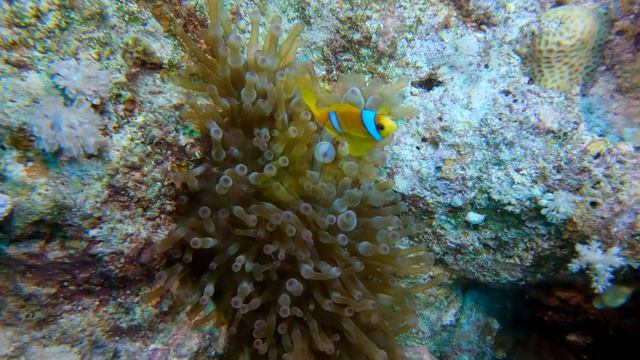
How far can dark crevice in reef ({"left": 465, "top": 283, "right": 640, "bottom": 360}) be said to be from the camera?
2.83 meters

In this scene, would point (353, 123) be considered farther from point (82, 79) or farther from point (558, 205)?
point (558, 205)

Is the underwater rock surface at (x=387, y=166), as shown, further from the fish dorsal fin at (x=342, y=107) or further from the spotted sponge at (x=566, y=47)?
the fish dorsal fin at (x=342, y=107)

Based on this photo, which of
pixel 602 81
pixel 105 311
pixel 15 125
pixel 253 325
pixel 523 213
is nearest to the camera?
pixel 15 125

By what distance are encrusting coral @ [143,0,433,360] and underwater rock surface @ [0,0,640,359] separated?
0.42 feet

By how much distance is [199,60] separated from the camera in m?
2.14

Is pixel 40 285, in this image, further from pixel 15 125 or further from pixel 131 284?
pixel 15 125

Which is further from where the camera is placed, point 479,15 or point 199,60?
point 479,15

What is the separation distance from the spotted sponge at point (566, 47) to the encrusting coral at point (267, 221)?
1.33 meters

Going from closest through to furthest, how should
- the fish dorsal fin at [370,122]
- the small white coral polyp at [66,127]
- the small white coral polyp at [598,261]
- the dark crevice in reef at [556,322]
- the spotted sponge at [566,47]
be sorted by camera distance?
the small white coral polyp at [66,127]
the fish dorsal fin at [370,122]
the small white coral polyp at [598,261]
the spotted sponge at [566,47]
the dark crevice in reef at [556,322]

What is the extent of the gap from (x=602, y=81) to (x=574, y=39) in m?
0.39

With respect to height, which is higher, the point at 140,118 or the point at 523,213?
the point at 523,213

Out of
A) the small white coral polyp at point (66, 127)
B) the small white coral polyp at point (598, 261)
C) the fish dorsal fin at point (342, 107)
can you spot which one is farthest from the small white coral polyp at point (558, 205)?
the small white coral polyp at point (66, 127)

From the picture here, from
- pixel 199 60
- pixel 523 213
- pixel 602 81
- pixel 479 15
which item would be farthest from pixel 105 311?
pixel 602 81

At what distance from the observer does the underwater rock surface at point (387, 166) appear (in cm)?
164
